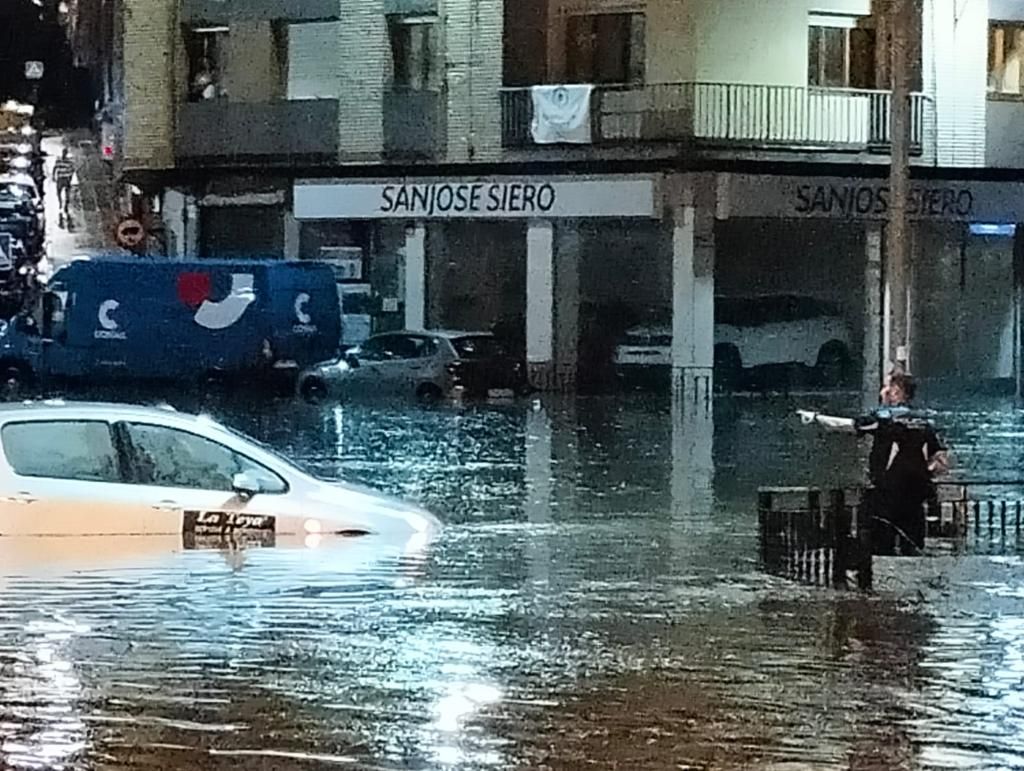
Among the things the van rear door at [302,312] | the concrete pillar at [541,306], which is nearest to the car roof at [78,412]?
the van rear door at [302,312]

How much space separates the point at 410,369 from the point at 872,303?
9276mm

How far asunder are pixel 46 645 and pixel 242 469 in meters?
3.97

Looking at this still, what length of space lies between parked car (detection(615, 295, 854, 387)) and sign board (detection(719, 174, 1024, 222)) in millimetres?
1864

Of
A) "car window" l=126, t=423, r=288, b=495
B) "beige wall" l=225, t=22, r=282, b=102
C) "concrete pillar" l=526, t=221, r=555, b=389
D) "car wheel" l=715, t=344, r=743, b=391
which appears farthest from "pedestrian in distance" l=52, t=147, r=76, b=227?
"car window" l=126, t=423, r=288, b=495

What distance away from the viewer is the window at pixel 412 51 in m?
46.1

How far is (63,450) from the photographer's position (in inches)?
614

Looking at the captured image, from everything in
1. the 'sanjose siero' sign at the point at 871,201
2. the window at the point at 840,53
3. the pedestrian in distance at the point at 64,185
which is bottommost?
the 'sanjose siero' sign at the point at 871,201

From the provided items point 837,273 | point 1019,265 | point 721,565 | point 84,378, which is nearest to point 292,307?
point 84,378

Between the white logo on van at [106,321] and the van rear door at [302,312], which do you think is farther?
the white logo on van at [106,321]

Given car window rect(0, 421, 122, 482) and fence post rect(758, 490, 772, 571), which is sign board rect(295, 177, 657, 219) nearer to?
fence post rect(758, 490, 772, 571)

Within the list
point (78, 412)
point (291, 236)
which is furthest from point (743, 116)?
point (78, 412)

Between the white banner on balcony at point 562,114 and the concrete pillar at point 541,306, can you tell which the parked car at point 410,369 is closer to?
the concrete pillar at point 541,306

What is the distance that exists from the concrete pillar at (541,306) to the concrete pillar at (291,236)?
18.4ft

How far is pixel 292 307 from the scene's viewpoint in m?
42.5
